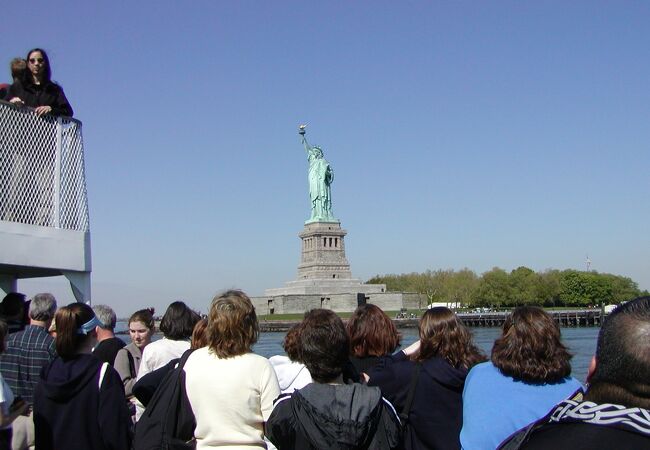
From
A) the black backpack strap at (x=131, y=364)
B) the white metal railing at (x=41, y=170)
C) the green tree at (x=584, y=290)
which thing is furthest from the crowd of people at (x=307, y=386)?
the green tree at (x=584, y=290)

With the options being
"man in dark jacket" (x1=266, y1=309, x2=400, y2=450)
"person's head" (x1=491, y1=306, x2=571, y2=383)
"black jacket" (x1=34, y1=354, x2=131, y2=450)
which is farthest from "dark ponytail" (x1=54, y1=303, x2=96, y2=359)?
"person's head" (x1=491, y1=306, x2=571, y2=383)

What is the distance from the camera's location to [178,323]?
6.30 metres

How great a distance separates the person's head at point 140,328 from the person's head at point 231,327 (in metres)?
2.19

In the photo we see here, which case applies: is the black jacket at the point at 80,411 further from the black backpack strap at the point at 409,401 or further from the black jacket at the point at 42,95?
the black jacket at the point at 42,95

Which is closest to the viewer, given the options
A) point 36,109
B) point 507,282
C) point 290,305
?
point 36,109

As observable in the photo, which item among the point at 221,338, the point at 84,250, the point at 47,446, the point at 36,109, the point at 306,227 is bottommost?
the point at 47,446

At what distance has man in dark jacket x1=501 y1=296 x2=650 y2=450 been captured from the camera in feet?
7.38

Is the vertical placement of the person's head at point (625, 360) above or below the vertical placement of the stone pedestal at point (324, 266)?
below

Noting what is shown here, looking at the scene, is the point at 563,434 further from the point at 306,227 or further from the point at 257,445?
the point at 306,227

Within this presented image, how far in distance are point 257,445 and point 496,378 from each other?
155 centimetres

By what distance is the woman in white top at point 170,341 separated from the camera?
6.09 meters

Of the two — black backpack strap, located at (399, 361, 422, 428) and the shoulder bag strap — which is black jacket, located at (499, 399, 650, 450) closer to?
black backpack strap, located at (399, 361, 422, 428)

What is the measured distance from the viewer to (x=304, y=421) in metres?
4.16

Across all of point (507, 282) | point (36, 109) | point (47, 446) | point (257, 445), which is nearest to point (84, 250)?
point (36, 109)
